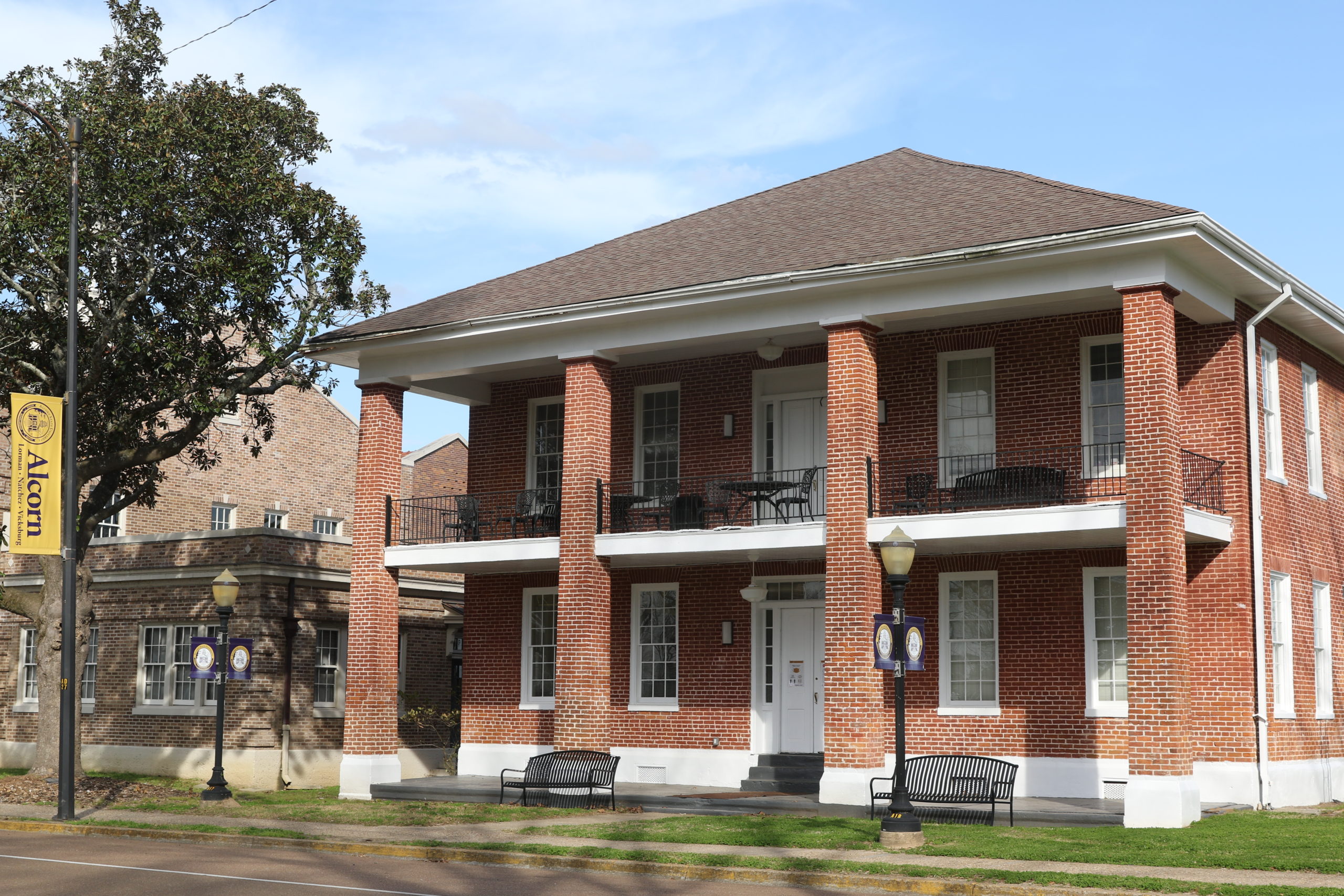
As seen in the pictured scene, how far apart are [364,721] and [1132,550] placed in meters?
12.1

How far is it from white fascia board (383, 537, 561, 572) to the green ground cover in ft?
22.7

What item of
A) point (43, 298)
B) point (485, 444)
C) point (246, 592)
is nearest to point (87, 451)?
point (43, 298)

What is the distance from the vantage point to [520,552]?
72.5ft

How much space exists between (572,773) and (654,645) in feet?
13.0

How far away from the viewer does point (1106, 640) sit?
19484 millimetres

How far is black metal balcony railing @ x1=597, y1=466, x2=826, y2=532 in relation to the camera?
21328mm

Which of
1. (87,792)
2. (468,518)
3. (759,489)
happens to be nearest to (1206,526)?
(759,489)

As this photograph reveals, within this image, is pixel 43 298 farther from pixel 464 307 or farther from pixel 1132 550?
pixel 1132 550

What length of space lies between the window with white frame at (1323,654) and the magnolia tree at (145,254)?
15.2 metres

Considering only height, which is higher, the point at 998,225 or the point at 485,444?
the point at 998,225

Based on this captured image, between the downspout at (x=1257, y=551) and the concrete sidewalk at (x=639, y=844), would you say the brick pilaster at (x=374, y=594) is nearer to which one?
the concrete sidewalk at (x=639, y=844)

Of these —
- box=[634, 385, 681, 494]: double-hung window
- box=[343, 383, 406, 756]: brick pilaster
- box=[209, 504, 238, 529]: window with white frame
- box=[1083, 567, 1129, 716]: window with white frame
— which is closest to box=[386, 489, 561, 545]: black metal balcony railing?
box=[343, 383, 406, 756]: brick pilaster

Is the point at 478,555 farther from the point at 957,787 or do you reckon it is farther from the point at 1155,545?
the point at 1155,545

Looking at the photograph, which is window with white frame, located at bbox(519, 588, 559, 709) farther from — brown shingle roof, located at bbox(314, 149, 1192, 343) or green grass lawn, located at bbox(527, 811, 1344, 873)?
green grass lawn, located at bbox(527, 811, 1344, 873)
